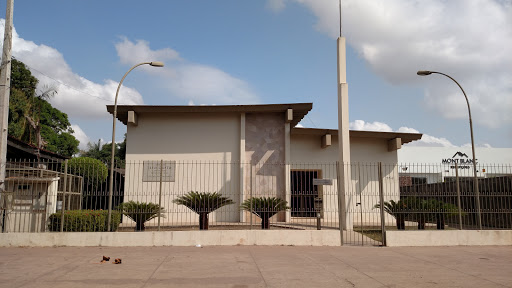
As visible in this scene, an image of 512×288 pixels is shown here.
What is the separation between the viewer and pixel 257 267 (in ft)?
27.2

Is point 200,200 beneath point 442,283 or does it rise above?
above

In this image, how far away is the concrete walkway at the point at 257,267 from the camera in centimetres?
693

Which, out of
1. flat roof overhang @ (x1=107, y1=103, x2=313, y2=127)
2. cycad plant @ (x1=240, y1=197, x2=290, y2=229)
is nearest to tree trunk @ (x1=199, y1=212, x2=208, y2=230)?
cycad plant @ (x1=240, y1=197, x2=290, y2=229)

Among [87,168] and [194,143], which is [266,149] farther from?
[87,168]

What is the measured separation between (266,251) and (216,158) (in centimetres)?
794

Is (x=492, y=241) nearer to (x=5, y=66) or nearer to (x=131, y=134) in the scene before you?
(x=131, y=134)

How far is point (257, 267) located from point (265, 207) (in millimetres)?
4502

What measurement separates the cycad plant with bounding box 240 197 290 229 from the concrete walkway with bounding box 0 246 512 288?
1.37 metres

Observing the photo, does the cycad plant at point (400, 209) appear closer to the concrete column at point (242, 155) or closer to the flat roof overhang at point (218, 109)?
the flat roof overhang at point (218, 109)

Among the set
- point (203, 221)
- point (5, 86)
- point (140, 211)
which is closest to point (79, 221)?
point (140, 211)

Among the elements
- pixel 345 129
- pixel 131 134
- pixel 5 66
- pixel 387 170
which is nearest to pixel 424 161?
pixel 387 170

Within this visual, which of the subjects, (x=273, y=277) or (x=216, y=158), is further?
(x=216, y=158)

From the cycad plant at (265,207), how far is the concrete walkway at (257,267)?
1.37 metres

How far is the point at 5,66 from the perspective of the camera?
11.8 m
